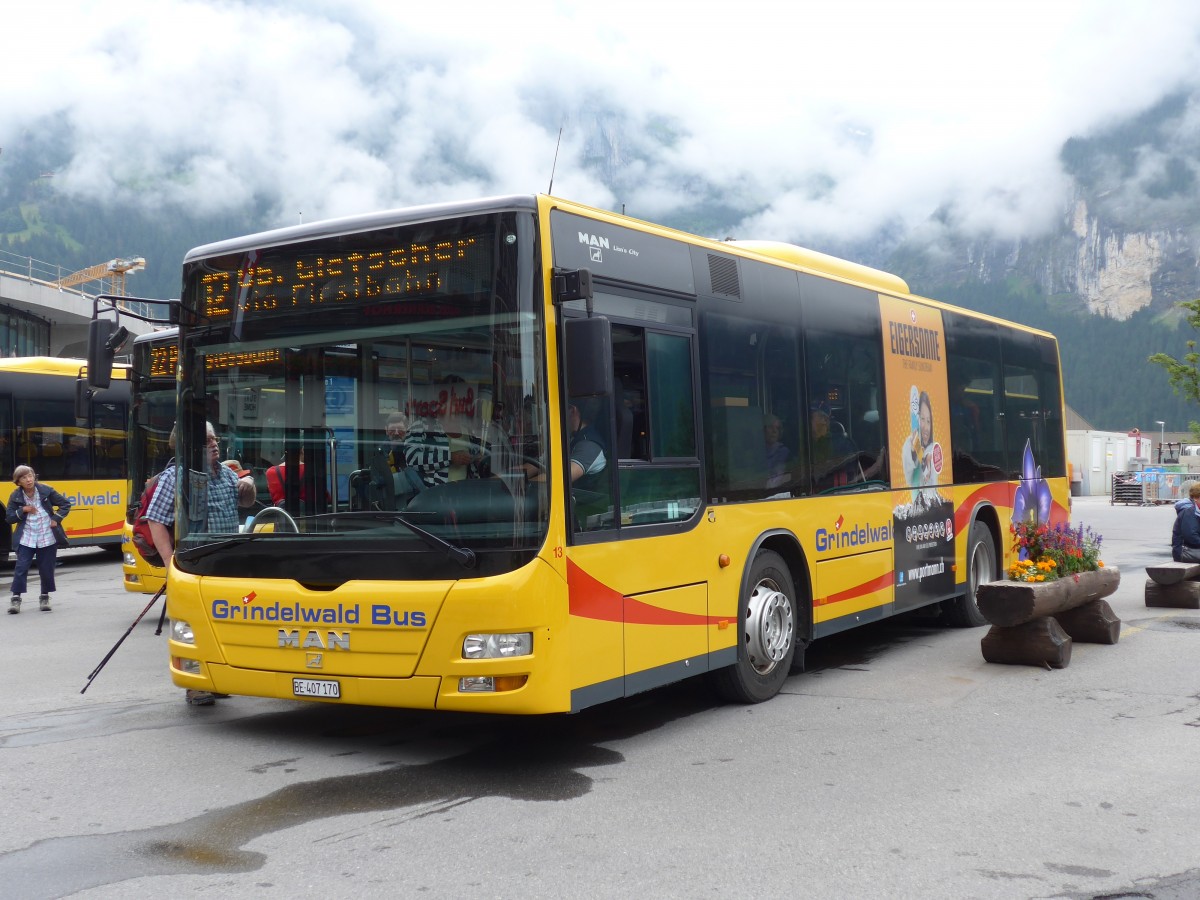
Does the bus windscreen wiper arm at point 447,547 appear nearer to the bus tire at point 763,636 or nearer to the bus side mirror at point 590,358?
the bus side mirror at point 590,358

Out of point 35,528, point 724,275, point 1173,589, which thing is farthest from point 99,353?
point 1173,589

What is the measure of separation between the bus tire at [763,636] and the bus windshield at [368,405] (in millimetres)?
2281

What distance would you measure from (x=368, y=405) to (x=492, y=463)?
2.76ft

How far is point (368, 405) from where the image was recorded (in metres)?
6.33

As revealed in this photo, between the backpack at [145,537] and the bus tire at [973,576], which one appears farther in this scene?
the bus tire at [973,576]

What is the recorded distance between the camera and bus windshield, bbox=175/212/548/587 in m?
5.96

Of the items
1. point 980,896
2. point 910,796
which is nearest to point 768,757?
point 910,796

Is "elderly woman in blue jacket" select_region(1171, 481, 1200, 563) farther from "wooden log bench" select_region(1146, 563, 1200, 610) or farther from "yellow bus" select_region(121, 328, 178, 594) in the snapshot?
"yellow bus" select_region(121, 328, 178, 594)

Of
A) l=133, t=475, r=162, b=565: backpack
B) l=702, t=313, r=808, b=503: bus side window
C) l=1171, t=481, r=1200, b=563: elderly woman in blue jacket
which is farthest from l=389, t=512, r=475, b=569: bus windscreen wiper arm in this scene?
l=1171, t=481, r=1200, b=563: elderly woman in blue jacket

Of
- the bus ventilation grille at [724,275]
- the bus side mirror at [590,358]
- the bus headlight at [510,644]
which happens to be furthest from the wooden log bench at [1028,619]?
the bus headlight at [510,644]

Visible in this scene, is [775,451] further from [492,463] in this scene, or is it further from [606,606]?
[492,463]

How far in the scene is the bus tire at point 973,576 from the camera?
450 inches

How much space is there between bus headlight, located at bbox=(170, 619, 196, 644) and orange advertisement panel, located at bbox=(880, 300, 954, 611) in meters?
5.60

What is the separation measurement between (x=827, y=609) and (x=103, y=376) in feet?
16.6
